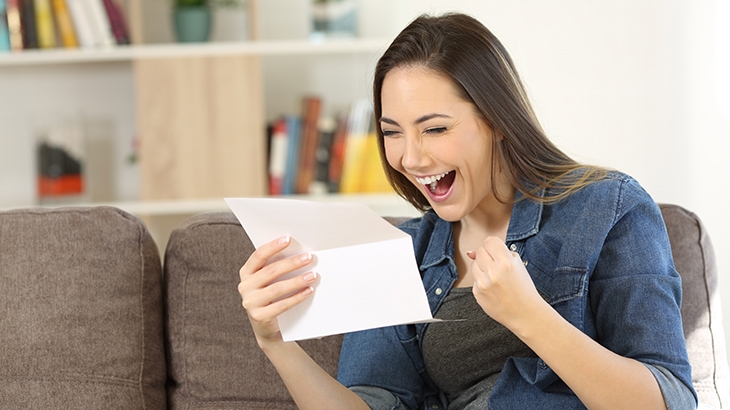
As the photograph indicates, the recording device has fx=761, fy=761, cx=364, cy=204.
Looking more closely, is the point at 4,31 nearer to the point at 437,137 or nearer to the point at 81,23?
the point at 81,23

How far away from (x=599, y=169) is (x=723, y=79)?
1613 mm

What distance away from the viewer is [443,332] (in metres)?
1.28

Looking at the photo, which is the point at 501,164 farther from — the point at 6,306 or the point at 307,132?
the point at 307,132

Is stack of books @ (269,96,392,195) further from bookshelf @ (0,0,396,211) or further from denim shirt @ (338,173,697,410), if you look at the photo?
denim shirt @ (338,173,697,410)

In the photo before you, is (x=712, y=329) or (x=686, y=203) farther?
(x=686, y=203)

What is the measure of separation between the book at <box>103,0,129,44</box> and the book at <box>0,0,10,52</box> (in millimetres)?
331

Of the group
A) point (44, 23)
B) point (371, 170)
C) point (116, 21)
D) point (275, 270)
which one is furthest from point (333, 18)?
point (275, 270)

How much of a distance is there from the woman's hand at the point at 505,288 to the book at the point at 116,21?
6.45 feet

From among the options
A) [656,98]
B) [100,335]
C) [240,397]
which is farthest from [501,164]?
[656,98]

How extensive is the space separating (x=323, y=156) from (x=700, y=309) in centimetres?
146

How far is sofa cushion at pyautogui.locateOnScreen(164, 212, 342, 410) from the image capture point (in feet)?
4.83

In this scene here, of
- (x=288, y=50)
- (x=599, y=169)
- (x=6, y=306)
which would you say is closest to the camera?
(x=599, y=169)

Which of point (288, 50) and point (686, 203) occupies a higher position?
point (288, 50)

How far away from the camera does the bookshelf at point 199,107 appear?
2525 mm
